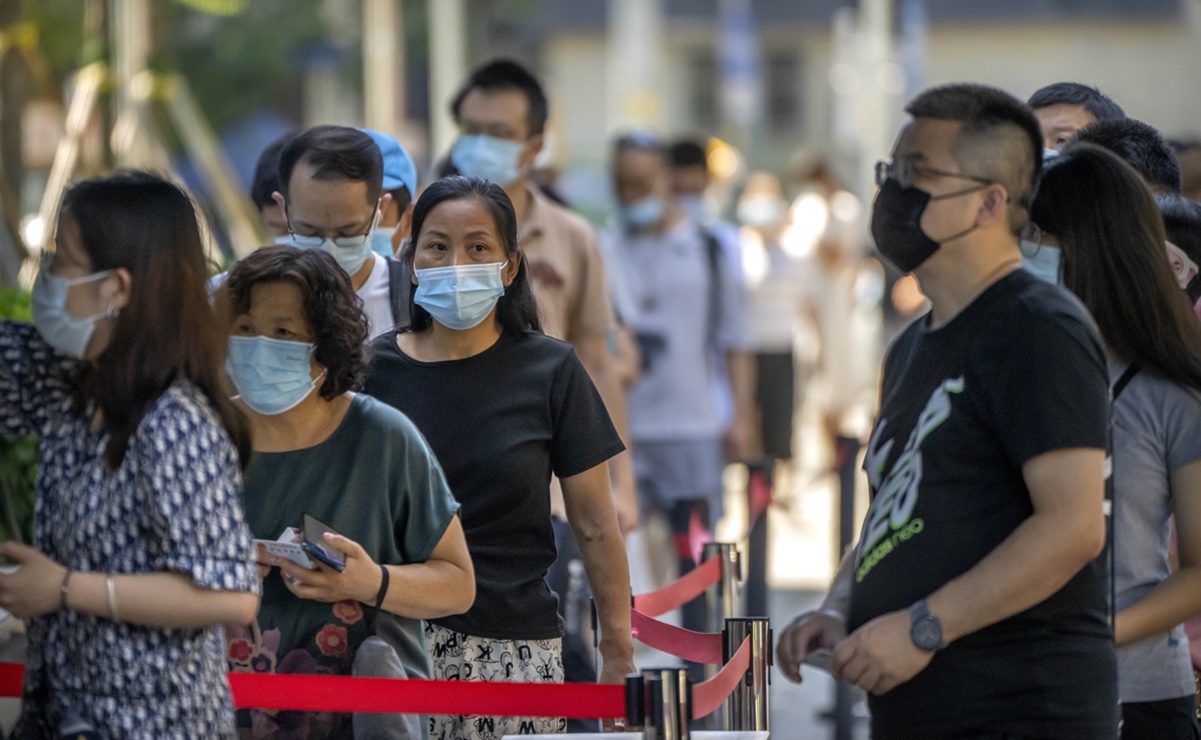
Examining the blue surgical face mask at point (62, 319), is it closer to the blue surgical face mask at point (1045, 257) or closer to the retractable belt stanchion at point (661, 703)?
the retractable belt stanchion at point (661, 703)

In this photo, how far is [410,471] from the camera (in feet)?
11.7

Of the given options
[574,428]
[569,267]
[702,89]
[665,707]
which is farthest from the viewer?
[702,89]

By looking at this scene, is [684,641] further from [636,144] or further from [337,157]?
[636,144]

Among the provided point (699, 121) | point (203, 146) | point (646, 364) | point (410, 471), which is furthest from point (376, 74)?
point (699, 121)

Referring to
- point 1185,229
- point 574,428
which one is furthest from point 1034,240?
point 574,428

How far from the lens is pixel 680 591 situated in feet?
15.4

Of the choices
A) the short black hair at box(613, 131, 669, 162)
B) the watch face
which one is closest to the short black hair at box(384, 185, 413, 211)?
the watch face

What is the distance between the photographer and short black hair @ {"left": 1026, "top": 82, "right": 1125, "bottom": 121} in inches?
189

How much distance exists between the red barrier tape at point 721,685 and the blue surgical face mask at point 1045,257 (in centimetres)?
101

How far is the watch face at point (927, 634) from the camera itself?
117 inches

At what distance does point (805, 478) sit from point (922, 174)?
12308 mm

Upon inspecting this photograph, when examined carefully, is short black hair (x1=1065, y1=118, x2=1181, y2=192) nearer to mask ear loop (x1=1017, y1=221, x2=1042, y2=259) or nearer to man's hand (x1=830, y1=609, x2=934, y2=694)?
mask ear loop (x1=1017, y1=221, x2=1042, y2=259)

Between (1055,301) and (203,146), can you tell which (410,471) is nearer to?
(1055,301)

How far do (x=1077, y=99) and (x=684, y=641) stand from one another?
196 centimetres
